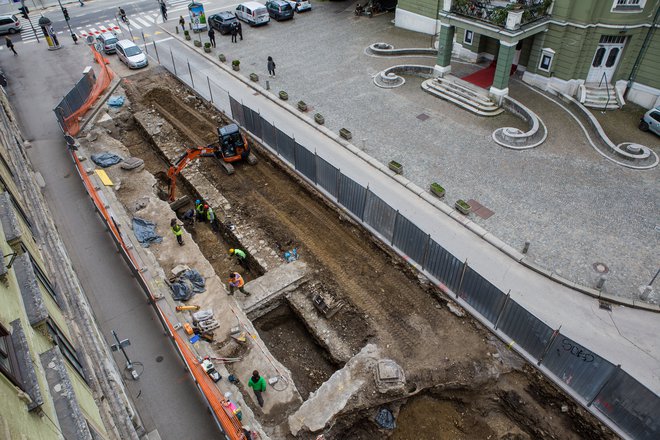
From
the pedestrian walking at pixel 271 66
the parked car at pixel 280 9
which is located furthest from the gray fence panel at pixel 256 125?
the parked car at pixel 280 9

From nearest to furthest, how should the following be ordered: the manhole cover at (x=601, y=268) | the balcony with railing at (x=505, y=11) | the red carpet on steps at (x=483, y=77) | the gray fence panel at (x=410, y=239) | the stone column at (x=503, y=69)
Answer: the gray fence panel at (x=410, y=239) < the manhole cover at (x=601, y=268) < the balcony with railing at (x=505, y=11) < the stone column at (x=503, y=69) < the red carpet on steps at (x=483, y=77)

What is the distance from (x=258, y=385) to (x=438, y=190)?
1273cm

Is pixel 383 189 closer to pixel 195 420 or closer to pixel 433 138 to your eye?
pixel 433 138

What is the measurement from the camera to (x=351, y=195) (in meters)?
20.6

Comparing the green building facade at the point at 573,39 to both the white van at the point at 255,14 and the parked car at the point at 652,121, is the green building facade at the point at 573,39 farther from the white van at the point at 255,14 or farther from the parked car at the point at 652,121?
the white van at the point at 255,14

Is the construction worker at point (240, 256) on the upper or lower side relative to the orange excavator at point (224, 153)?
lower

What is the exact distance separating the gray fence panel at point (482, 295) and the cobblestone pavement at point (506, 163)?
418 centimetres

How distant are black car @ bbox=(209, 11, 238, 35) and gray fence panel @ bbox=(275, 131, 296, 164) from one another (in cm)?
2041

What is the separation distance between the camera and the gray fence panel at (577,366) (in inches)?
524

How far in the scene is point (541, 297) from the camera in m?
17.3

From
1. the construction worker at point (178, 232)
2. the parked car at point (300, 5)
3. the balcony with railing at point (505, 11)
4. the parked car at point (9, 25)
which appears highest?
the balcony with railing at point (505, 11)

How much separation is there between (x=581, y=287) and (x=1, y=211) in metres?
19.8

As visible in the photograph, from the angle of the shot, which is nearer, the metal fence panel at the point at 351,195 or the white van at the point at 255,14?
the metal fence panel at the point at 351,195

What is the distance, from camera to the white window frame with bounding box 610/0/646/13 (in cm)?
2478
